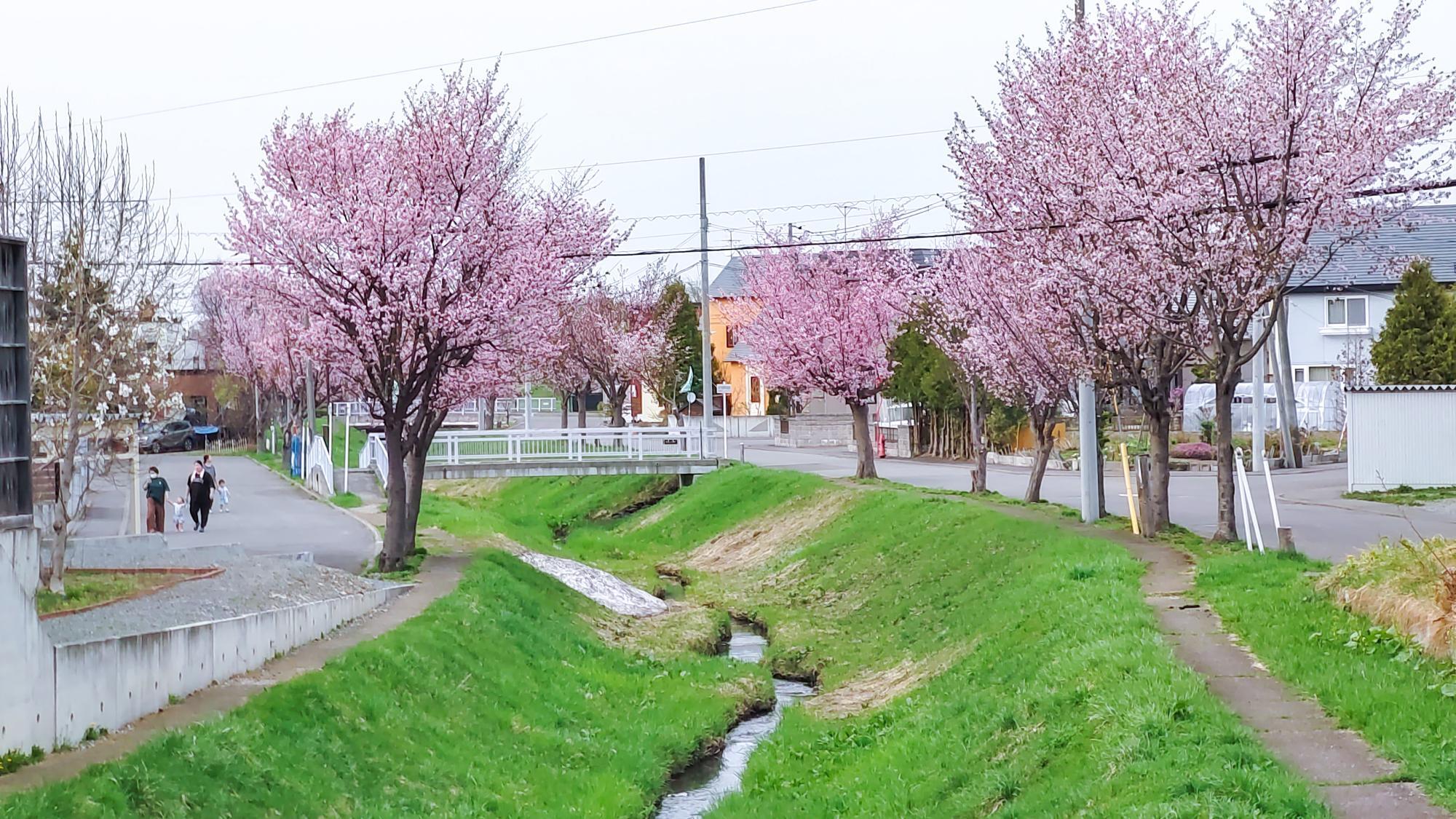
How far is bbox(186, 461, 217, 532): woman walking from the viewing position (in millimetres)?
31047

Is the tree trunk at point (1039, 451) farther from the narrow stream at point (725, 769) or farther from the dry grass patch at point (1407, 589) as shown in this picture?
the dry grass patch at point (1407, 589)

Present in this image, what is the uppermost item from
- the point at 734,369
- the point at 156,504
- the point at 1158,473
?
the point at 734,369

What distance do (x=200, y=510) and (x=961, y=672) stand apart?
20165mm

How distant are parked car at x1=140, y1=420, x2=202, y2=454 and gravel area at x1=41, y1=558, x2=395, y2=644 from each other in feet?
141

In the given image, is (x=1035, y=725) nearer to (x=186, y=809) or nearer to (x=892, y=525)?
(x=186, y=809)

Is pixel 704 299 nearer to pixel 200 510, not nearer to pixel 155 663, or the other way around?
pixel 200 510

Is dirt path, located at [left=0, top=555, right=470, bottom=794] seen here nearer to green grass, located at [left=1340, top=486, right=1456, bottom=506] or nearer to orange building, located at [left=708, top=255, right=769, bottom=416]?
green grass, located at [left=1340, top=486, right=1456, bottom=506]

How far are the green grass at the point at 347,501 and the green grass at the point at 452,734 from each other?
15.3m

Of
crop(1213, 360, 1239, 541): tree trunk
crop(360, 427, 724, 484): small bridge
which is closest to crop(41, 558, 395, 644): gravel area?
crop(1213, 360, 1239, 541): tree trunk

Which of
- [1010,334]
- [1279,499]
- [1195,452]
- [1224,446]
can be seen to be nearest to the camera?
[1224,446]

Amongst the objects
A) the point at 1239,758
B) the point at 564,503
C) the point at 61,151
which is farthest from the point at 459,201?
the point at 564,503

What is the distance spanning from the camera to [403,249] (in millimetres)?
22375

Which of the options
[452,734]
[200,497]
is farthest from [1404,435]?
[200,497]

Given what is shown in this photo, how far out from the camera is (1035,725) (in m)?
11.8
